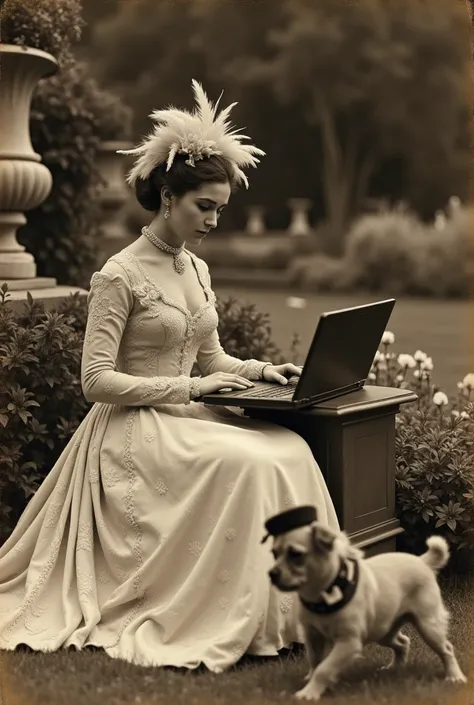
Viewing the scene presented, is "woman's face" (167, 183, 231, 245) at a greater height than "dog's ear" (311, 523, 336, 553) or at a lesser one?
greater

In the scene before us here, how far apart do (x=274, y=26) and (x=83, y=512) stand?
85.9 ft

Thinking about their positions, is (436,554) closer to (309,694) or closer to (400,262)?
(309,694)

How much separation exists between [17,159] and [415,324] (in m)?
8.95

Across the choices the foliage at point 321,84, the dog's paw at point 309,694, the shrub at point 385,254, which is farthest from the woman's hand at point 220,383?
the foliage at point 321,84

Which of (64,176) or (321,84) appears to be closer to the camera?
(64,176)

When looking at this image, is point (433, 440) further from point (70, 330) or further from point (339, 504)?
point (70, 330)

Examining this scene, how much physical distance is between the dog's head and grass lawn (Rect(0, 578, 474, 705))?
0.41 m

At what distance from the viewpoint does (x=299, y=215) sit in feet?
95.1

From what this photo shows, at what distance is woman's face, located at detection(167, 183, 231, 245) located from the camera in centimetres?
423

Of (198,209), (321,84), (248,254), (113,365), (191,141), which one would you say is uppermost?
(191,141)

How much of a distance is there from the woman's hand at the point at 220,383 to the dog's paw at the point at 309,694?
125cm

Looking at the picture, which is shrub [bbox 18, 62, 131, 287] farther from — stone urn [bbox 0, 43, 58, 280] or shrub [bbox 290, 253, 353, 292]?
shrub [bbox 290, 253, 353, 292]

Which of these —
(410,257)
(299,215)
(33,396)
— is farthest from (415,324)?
(299,215)

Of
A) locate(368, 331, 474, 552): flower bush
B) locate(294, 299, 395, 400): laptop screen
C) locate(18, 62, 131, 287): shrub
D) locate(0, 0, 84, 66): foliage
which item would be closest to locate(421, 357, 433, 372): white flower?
locate(368, 331, 474, 552): flower bush
